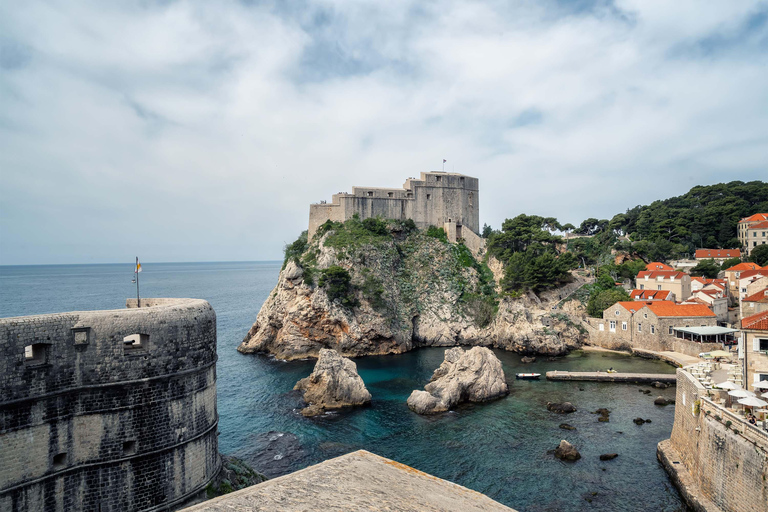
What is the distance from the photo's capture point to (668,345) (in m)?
41.4

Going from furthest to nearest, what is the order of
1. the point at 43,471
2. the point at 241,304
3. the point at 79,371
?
the point at 241,304 < the point at 79,371 < the point at 43,471

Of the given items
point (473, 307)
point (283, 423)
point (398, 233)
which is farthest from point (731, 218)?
point (283, 423)

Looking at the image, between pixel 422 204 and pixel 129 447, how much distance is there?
169ft

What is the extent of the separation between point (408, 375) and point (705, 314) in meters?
27.6

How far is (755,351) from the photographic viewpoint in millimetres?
19859

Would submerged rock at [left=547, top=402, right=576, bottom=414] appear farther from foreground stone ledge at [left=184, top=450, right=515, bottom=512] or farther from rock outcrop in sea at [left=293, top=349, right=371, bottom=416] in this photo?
foreground stone ledge at [left=184, top=450, right=515, bottom=512]

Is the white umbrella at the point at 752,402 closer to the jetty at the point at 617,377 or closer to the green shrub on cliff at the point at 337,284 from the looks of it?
the jetty at the point at 617,377

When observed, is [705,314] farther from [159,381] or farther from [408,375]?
[159,381]

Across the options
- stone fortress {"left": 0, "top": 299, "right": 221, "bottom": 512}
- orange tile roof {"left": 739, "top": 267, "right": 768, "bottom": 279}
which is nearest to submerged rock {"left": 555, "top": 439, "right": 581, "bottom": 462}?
stone fortress {"left": 0, "top": 299, "right": 221, "bottom": 512}

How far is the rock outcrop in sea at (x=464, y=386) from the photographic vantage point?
29203 mm

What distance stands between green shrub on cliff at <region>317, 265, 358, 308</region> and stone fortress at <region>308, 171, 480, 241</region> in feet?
37.5

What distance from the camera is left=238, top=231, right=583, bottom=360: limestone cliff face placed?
45562mm

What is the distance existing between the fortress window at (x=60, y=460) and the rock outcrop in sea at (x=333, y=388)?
1845cm

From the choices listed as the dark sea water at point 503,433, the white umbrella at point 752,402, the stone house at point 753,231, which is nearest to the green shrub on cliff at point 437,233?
the dark sea water at point 503,433
